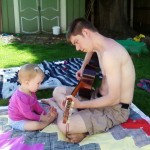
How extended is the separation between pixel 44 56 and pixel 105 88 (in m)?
3.65

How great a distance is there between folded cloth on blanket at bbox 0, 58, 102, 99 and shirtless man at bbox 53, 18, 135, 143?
1502 millimetres

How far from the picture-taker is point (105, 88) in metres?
3.18

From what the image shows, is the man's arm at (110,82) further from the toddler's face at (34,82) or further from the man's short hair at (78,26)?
the toddler's face at (34,82)

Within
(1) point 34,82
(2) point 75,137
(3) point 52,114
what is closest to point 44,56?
(3) point 52,114

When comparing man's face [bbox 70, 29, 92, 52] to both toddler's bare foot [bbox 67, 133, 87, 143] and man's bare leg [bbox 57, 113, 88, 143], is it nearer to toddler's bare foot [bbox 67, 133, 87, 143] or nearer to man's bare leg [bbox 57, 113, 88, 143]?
man's bare leg [bbox 57, 113, 88, 143]

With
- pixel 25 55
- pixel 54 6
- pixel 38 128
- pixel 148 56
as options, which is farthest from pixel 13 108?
pixel 54 6

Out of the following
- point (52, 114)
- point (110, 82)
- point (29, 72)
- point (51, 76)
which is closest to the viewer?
point (110, 82)

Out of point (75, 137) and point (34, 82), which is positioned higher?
point (34, 82)

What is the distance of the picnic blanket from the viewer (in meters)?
2.87

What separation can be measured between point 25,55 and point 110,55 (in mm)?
4198

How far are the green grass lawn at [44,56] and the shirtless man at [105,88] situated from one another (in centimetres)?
134

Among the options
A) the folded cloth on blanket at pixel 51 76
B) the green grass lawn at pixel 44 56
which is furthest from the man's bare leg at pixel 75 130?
the folded cloth on blanket at pixel 51 76

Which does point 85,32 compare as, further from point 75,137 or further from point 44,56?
point 44,56

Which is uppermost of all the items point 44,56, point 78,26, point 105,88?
point 78,26
